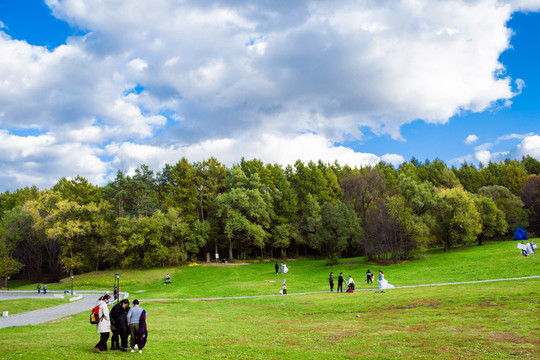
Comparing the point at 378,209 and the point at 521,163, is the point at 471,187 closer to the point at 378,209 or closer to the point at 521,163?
the point at 521,163

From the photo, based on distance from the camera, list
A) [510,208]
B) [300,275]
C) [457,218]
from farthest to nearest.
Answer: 1. [510,208]
2. [457,218]
3. [300,275]

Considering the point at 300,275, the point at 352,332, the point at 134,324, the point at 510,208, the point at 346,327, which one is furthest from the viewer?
the point at 510,208

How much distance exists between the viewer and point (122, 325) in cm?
1284

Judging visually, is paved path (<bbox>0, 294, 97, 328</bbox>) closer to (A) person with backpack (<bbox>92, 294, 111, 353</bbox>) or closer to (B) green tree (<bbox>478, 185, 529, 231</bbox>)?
(A) person with backpack (<bbox>92, 294, 111, 353</bbox>)

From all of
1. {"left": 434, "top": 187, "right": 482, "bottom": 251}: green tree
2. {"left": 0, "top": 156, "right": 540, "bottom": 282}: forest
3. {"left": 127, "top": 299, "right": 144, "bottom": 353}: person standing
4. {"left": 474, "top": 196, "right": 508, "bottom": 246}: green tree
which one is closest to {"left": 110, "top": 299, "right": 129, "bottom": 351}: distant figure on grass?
{"left": 127, "top": 299, "right": 144, "bottom": 353}: person standing

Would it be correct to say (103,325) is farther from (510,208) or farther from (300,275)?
(510,208)

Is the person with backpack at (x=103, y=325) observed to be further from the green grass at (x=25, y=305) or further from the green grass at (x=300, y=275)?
the green grass at (x=300, y=275)

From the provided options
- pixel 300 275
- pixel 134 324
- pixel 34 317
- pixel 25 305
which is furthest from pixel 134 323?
pixel 300 275

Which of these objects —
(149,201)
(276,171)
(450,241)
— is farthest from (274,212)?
(450,241)

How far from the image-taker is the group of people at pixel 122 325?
40.8 feet

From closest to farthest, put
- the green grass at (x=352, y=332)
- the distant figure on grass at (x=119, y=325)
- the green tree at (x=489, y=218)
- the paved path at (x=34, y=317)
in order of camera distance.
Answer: the green grass at (x=352, y=332), the distant figure on grass at (x=119, y=325), the paved path at (x=34, y=317), the green tree at (x=489, y=218)

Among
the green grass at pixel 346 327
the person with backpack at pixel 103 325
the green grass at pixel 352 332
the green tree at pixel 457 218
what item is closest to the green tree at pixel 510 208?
the green tree at pixel 457 218

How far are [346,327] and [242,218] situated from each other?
177 ft

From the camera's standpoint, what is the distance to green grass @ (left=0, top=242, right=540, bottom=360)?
37.9 ft
